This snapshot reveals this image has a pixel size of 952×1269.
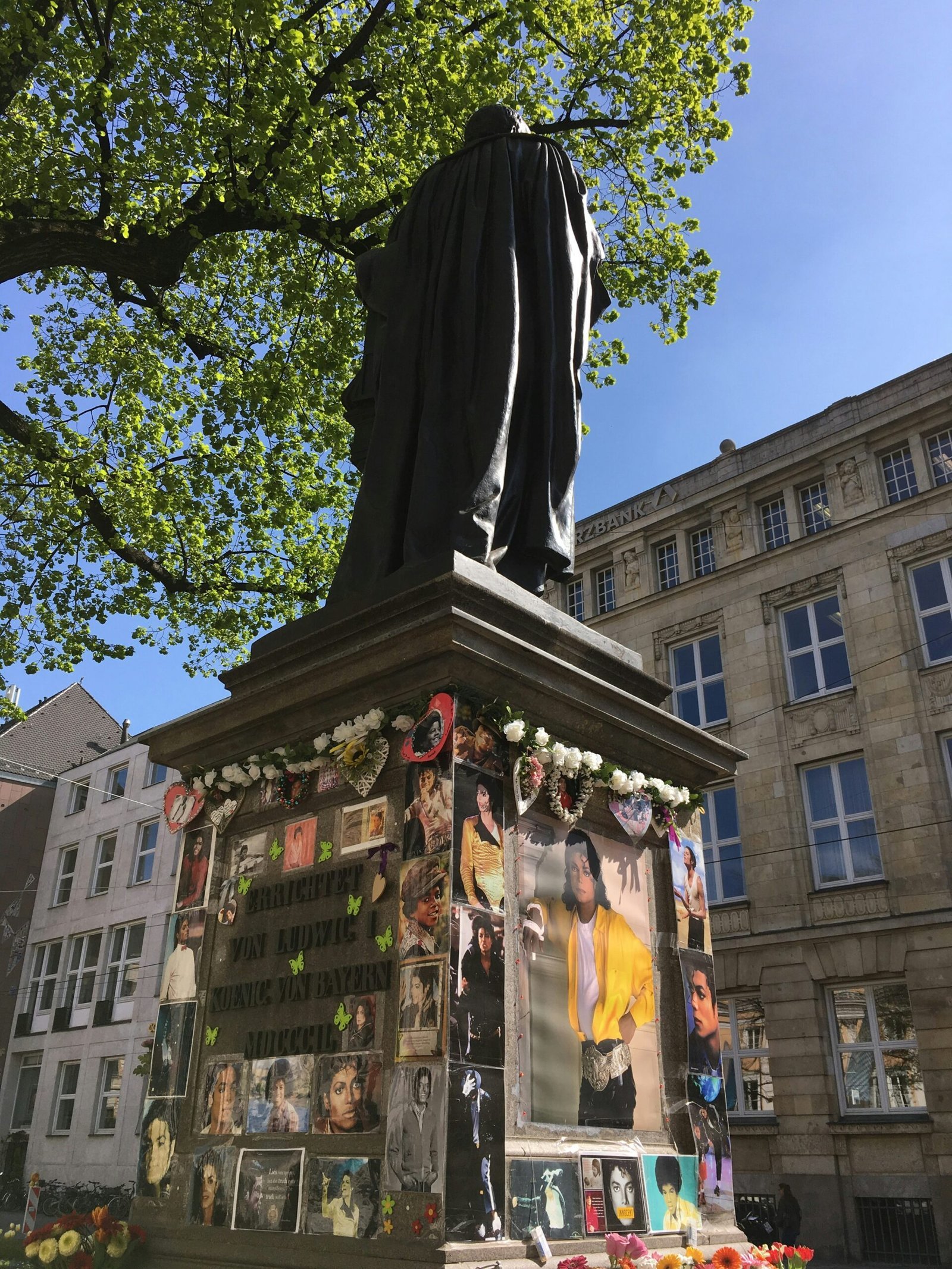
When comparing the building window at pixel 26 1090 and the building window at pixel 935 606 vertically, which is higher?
the building window at pixel 935 606

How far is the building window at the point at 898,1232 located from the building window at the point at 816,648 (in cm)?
964

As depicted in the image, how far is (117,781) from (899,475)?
81.0 feet

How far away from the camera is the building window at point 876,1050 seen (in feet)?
64.8

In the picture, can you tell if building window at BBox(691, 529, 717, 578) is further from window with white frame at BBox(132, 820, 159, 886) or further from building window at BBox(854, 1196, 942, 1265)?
window with white frame at BBox(132, 820, 159, 886)

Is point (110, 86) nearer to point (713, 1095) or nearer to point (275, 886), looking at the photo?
point (275, 886)

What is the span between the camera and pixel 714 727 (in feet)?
82.7

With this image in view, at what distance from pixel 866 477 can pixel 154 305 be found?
16.9 m

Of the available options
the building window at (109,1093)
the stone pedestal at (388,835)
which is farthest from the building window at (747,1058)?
the stone pedestal at (388,835)

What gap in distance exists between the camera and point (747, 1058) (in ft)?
72.3

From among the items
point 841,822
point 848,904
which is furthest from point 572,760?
point 841,822

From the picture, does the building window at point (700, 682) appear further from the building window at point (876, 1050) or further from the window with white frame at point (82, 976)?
the window with white frame at point (82, 976)

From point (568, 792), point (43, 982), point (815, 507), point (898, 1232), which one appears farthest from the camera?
point (43, 982)

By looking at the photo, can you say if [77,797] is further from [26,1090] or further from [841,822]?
[841,822]

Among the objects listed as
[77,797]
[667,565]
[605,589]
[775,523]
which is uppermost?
[605,589]
